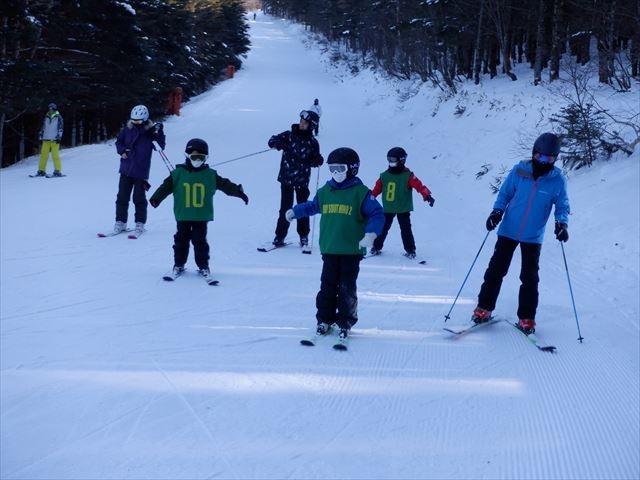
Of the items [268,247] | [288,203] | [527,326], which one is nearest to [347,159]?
[527,326]

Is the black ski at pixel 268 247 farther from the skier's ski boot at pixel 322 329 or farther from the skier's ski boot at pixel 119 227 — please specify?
the skier's ski boot at pixel 322 329

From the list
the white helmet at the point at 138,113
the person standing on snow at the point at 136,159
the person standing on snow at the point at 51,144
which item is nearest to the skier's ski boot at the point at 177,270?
the person standing on snow at the point at 136,159

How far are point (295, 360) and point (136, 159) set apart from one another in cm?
542

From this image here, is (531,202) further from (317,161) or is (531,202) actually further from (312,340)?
(317,161)

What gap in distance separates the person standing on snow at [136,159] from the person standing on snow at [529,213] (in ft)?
18.1

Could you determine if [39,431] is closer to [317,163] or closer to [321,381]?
[321,381]

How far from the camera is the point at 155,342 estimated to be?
5316 millimetres

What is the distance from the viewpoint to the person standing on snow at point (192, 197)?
23.7ft

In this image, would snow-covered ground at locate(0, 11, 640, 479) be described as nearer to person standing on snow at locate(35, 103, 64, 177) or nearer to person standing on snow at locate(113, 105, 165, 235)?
person standing on snow at locate(113, 105, 165, 235)

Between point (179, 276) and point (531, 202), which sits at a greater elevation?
point (531, 202)

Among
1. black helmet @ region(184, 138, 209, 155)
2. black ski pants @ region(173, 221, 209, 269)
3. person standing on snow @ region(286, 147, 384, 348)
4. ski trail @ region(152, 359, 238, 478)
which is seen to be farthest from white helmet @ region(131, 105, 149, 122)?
ski trail @ region(152, 359, 238, 478)

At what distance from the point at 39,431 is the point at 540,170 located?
448cm

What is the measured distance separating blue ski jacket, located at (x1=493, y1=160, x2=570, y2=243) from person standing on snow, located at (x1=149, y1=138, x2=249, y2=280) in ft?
10.9

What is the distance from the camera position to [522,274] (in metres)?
5.91
